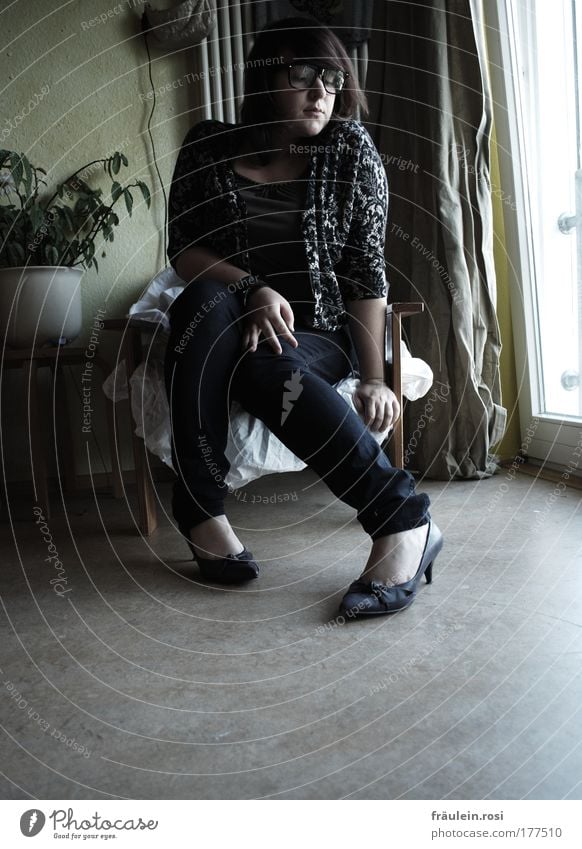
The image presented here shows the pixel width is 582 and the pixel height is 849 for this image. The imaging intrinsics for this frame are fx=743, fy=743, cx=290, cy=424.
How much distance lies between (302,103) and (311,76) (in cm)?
4

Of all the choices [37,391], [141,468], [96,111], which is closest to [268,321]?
[141,468]

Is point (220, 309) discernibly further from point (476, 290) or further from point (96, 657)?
point (476, 290)

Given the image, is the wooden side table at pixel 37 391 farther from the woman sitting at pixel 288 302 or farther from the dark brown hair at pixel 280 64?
the dark brown hair at pixel 280 64

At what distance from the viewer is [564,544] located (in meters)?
1.19

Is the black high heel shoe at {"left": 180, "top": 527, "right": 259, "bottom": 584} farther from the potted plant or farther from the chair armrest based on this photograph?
the potted plant

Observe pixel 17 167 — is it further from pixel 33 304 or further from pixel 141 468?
pixel 141 468

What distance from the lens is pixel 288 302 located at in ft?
3.88

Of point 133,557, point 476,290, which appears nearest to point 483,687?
point 133,557

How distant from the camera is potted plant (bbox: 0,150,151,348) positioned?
1.60 meters

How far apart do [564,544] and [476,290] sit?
2.41 feet

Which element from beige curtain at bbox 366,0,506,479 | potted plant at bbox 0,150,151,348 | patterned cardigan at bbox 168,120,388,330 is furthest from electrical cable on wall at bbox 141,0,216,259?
patterned cardigan at bbox 168,120,388,330

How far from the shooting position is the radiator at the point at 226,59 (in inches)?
75.1

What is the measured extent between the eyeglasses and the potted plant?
28.0 inches

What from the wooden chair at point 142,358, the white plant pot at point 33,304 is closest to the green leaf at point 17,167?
the white plant pot at point 33,304
